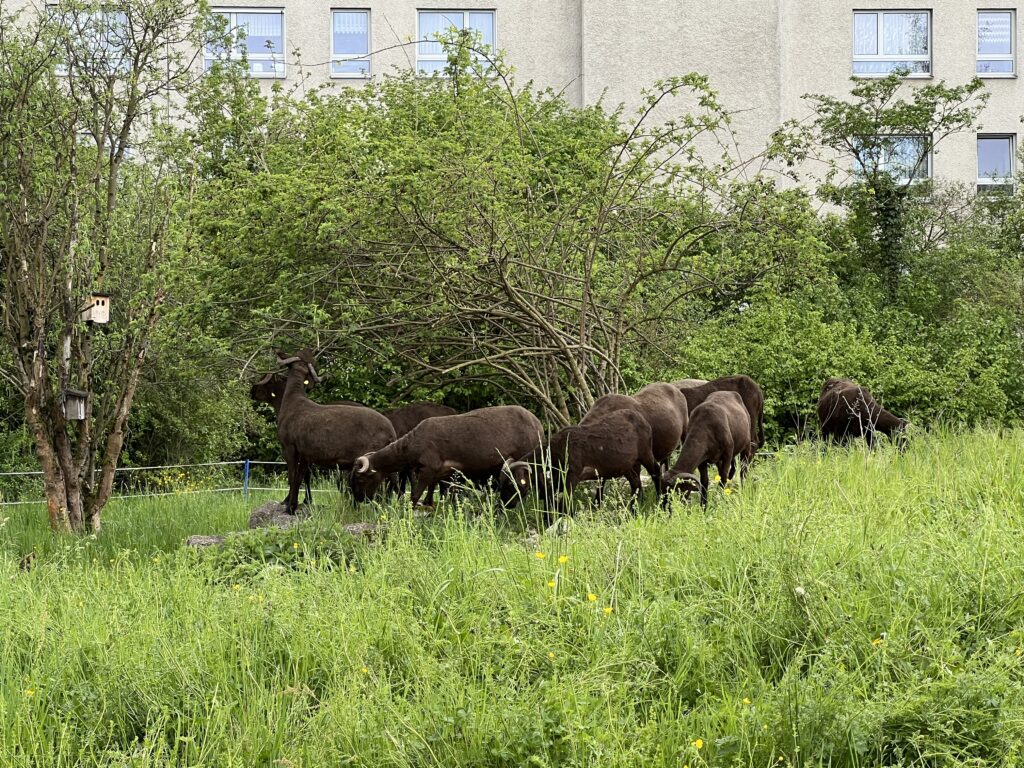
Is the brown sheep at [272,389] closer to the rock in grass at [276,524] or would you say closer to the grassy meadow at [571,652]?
the rock in grass at [276,524]

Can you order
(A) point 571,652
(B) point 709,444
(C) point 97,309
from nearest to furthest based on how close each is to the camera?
(A) point 571,652 < (B) point 709,444 < (C) point 97,309

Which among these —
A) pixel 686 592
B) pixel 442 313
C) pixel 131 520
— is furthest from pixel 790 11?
pixel 686 592

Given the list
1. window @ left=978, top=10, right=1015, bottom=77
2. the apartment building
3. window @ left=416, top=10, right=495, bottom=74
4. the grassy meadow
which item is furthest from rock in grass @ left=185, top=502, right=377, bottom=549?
window @ left=978, top=10, right=1015, bottom=77

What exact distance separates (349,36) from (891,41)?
16.0m

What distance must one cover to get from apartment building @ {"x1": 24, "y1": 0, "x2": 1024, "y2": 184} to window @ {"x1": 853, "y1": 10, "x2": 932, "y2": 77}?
3cm

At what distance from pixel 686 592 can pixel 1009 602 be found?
1.81 meters

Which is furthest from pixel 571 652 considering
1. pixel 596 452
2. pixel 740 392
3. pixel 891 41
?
pixel 891 41

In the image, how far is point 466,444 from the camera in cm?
1211

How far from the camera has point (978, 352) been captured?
69.2 ft

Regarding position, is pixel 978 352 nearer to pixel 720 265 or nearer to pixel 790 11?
pixel 720 265

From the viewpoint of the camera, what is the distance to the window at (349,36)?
1409 inches

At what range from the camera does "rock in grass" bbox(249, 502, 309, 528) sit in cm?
1353

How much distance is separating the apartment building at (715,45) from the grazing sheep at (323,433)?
71.9ft

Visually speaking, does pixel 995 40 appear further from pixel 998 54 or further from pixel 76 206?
pixel 76 206
